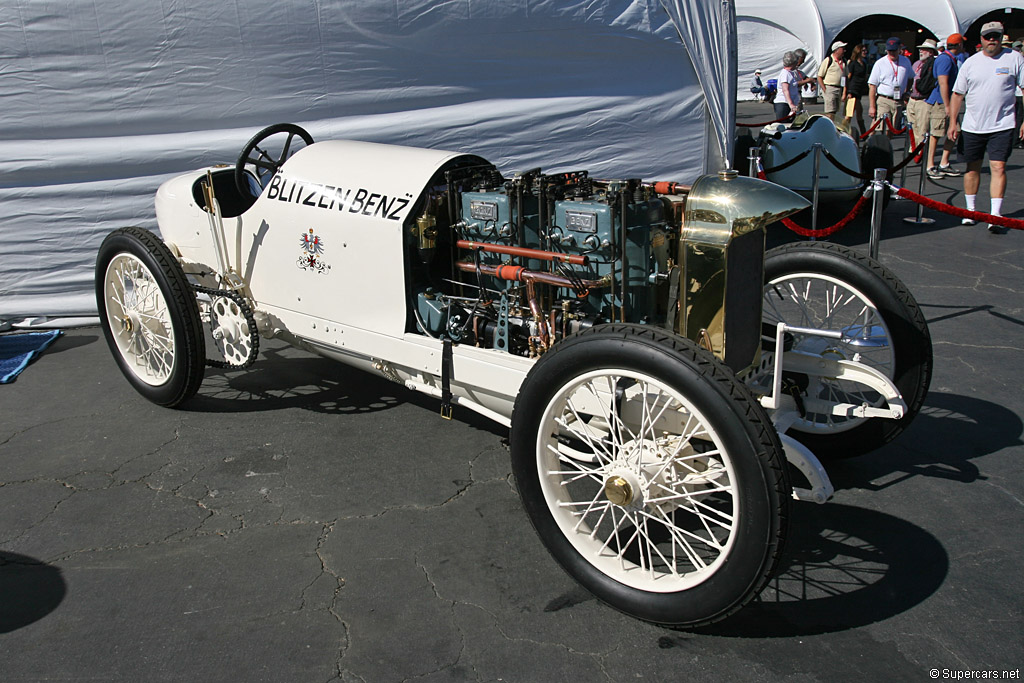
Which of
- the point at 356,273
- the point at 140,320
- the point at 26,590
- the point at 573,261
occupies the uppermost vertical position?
the point at 573,261

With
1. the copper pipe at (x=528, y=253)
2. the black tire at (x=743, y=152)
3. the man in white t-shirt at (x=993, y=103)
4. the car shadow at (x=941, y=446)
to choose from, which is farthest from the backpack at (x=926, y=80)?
the copper pipe at (x=528, y=253)

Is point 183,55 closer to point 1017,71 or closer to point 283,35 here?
point 283,35

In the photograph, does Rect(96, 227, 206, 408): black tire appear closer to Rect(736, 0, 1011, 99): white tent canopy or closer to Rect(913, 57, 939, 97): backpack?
Rect(913, 57, 939, 97): backpack

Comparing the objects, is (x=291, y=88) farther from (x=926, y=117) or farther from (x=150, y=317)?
(x=926, y=117)

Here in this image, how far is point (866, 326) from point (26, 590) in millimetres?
3783

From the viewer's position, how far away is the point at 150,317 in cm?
483

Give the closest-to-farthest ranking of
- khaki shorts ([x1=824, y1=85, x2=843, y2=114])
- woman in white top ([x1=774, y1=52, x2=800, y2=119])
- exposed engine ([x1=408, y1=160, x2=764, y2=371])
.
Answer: exposed engine ([x1=408, y1=160, x2=764, y2=371]) → khaki shorts ([x1=824, y1=85, x2=843, y2=114]) → woman in white top ([x1=774, y1=52, x2=800, y2=119])

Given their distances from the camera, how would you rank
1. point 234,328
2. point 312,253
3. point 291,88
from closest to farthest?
point 312,253, point 234,328, point 291,88

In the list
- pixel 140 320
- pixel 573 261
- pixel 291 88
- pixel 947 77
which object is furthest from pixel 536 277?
pixel 947 77

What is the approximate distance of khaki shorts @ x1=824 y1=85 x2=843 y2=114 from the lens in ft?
44.2

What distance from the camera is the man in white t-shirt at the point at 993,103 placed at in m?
8.24

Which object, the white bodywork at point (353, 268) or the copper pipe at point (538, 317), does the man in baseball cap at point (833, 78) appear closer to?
the white bodywork at point (353, 268)

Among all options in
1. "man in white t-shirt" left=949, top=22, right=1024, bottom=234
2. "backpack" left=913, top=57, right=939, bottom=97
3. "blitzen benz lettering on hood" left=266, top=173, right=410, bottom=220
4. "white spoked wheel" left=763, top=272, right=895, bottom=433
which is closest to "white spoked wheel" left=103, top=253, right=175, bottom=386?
"blitzen benz lettering on hood" left=266, top=173, right=410, bottom=220

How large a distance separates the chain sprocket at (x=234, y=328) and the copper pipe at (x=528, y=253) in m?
1.35
